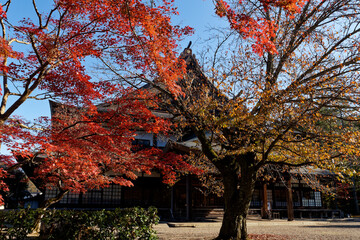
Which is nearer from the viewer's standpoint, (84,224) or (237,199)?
(84,224)

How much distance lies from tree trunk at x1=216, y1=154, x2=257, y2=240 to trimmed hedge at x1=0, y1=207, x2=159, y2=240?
2105 millimetres

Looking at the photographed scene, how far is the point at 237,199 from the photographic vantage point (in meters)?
7.07

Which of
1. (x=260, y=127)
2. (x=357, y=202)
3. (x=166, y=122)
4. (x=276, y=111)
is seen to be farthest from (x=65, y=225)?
(x=357, y=202)

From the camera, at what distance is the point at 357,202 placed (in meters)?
21.0

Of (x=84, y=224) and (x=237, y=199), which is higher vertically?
(x=237, y=199)

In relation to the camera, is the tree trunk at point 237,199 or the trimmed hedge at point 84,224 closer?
the trimmed hedge at point 84,224

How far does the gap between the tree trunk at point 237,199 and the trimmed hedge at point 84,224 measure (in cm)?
210

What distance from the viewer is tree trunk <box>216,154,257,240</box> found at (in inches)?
270

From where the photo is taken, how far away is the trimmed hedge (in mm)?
5934

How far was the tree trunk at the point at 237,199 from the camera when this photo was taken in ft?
22.5

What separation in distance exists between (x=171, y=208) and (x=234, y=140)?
28.5 feet

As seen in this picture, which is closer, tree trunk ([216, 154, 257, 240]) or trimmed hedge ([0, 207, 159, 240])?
trimmed hedge ([0, 207, 159, 240])

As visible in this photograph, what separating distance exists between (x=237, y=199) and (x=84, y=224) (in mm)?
4067

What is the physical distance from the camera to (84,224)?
6199 mm
